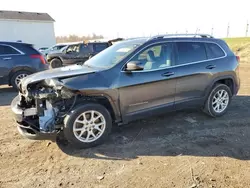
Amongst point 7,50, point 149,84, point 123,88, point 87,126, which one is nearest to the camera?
point 87,126

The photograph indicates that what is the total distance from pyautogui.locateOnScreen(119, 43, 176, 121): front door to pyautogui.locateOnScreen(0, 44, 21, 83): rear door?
5668 millimetres

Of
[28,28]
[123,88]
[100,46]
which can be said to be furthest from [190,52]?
[28,28]

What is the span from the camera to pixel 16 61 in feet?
27.2

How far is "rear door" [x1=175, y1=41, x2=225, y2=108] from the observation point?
15.3ft

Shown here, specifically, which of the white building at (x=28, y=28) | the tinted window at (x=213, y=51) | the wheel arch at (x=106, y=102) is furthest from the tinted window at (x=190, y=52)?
the white building at (x=28, y=28)

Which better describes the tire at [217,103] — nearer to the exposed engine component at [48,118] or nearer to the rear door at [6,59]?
the exposed engine component at [48,118]

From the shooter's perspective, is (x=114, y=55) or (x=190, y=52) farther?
(x=190, y=52)

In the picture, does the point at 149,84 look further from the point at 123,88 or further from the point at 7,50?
the point at 7,50

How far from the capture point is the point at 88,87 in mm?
3766

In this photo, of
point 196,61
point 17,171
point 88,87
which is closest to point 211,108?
point 196,61

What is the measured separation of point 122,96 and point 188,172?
5.11 feet

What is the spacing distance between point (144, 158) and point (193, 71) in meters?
2.08

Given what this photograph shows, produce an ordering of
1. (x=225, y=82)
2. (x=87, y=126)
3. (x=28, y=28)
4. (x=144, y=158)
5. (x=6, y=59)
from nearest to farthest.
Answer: (x=144, y=158), (x=87, y=126), (x=225, y=82), (x=6, y=59), (x=28, y=28)

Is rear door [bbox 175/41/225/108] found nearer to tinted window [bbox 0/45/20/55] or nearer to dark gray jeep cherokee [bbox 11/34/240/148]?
dark gray jeep cherokee [bbox 11/34/240/148]
